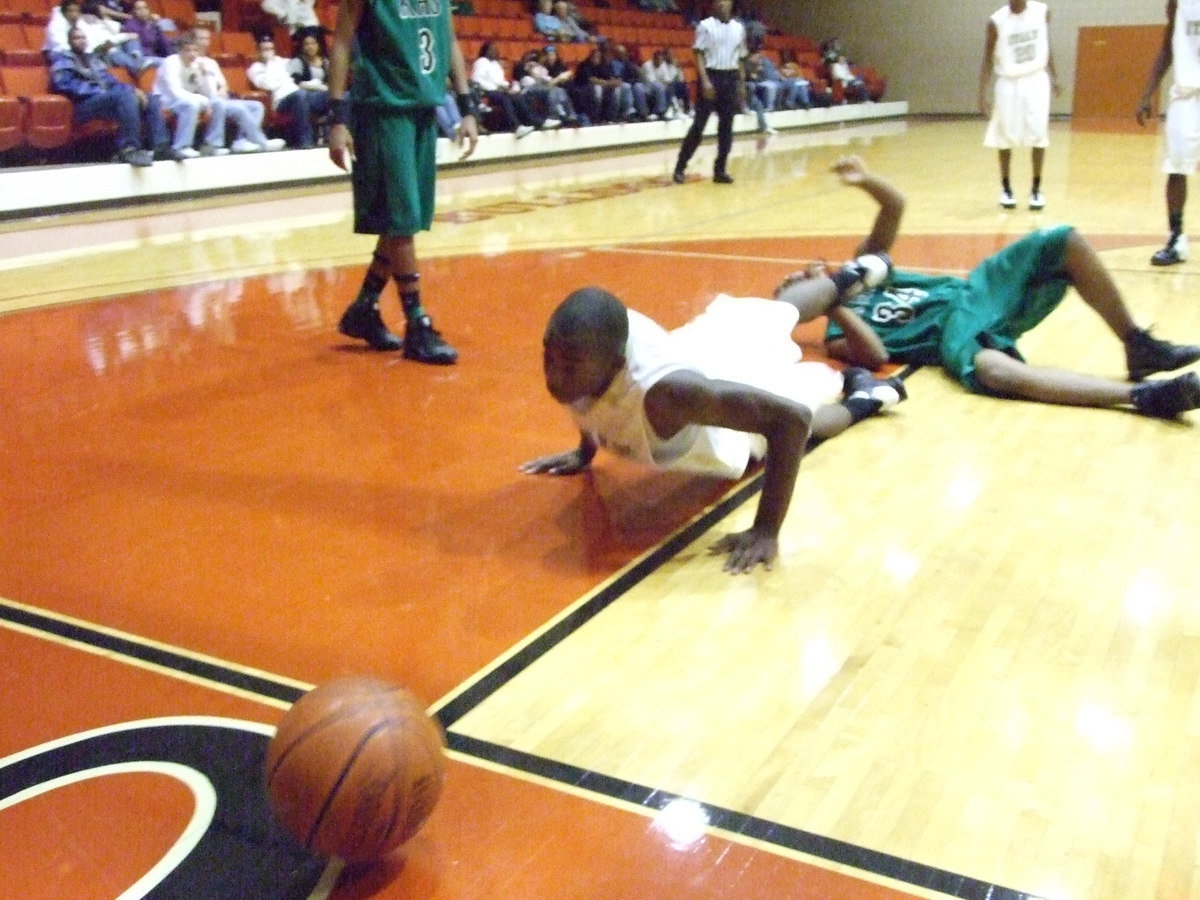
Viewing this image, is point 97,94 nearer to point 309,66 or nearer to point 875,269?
point 309,66

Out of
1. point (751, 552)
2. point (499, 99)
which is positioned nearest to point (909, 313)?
point (751, 552)

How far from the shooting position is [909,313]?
165 inches

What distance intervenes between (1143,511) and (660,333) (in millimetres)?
1284

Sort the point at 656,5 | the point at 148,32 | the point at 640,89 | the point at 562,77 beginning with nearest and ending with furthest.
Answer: the point at 148,32 → the point at 562,77 → the point at 640,89 → the point at 656,5

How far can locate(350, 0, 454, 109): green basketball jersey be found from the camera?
416 cm

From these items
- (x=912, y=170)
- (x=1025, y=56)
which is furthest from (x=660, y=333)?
(x=912, y=170)

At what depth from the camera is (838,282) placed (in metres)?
4.01

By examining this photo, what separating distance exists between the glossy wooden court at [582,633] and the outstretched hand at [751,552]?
0.04 meters

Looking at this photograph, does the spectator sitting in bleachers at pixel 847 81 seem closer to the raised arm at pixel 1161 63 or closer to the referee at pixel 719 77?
the referee at pixel 719 77

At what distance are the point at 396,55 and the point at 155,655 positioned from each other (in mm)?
2693

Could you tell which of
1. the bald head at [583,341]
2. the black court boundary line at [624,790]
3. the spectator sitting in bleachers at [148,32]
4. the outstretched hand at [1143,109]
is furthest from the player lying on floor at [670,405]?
the spectator sitting in bleachers at [148,32]

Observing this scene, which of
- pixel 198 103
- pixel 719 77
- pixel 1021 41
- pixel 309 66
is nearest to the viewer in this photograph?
pixel 1021 41

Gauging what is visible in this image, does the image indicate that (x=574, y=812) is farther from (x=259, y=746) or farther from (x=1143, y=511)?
(x=1143, y=511)

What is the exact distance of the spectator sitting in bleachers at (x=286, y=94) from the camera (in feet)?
36.3
